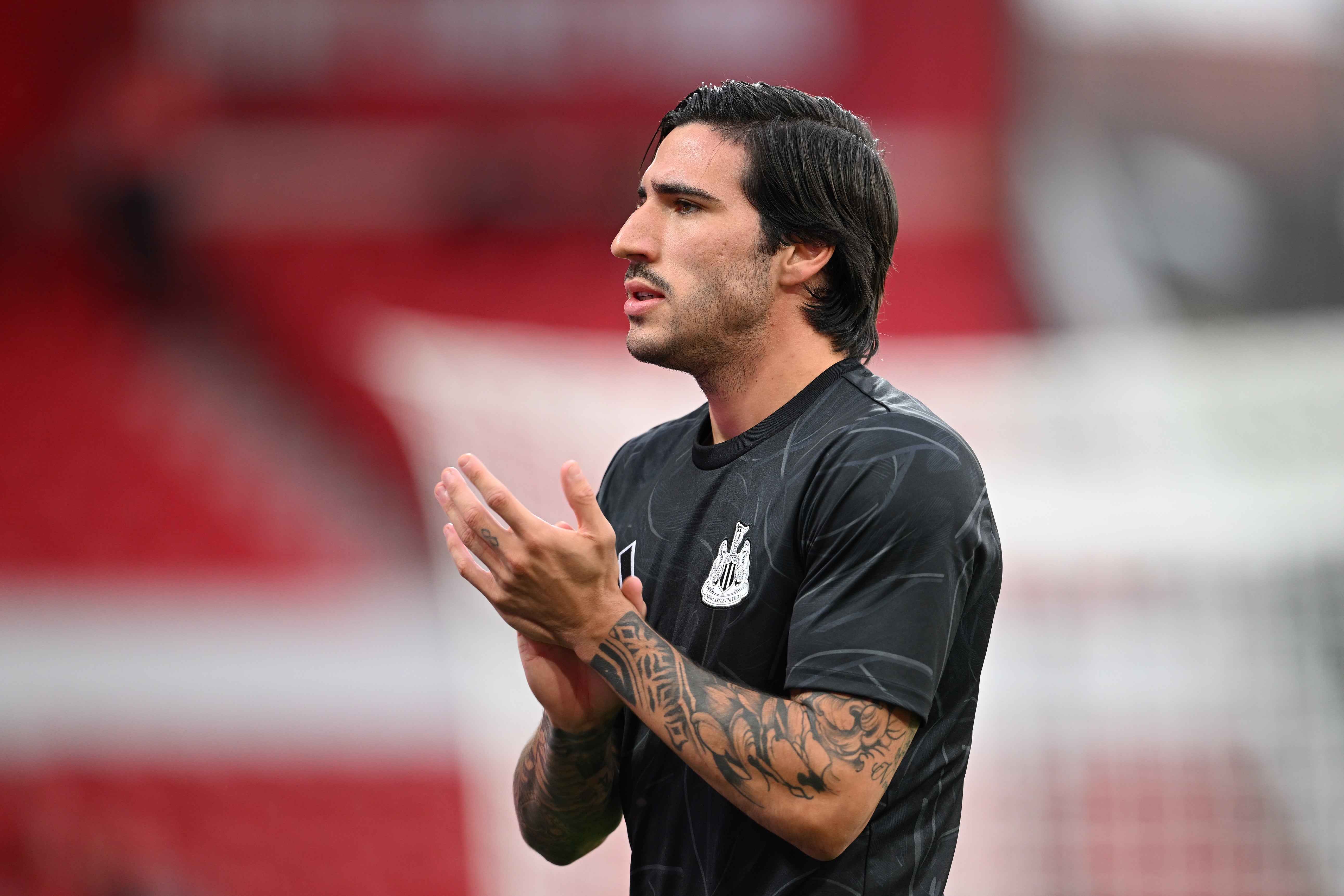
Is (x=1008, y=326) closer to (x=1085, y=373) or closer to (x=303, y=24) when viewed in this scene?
(x=1085, y=373)

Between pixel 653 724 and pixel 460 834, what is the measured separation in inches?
199

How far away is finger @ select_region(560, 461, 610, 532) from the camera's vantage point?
1377 millimetres

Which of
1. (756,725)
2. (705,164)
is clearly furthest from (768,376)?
(756,725)

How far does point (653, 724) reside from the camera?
141cm

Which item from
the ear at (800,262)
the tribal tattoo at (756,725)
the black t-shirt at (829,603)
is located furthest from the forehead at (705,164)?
the tribal tattoo at (756,725)

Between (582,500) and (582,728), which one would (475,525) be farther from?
(582,728)

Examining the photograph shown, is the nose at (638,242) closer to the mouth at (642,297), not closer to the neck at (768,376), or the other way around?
the mouth at (642,297)

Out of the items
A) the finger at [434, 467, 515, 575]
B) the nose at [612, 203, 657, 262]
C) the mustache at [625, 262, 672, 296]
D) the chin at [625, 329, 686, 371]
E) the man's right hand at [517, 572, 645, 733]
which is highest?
the nose at [612, 203, 657, 262]

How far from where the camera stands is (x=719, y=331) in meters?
1.73

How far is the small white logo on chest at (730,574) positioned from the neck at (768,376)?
207mm

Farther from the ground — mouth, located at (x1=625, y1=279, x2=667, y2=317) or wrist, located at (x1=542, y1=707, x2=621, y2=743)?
mouth, located at (x1=625, y1=279, x2=667, y2=317)

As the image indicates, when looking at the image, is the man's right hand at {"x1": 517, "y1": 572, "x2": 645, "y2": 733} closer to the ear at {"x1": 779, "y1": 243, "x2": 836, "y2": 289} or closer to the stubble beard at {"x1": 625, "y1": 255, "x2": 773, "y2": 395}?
the stubble beard at {"x1": 625, "y1": 255, "x2": 773, "y2": 395}

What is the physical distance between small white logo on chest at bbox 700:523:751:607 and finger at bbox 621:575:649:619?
0.11m

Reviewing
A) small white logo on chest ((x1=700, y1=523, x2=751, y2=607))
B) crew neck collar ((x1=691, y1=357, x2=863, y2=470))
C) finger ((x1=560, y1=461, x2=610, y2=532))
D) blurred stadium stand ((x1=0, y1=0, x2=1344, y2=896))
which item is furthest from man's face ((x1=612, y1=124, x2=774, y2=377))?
blurred stadium stand ((x1=0, y1=0, x2=1344, y2=896))
